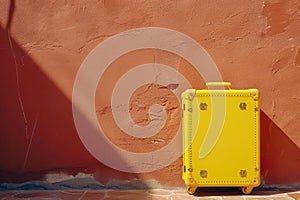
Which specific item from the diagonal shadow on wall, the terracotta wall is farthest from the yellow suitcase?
the diagonal shadow on wall

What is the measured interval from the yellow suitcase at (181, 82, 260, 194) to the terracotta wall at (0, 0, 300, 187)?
31cm

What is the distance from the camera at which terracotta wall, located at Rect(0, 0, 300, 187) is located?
12.7 feet

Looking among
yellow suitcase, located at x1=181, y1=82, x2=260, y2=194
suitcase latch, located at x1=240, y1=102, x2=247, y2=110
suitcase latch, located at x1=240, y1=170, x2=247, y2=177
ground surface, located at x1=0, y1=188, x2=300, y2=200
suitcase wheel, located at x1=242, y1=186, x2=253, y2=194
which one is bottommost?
ground surface, located at x1=0, y1=188, x2=300, y2=200

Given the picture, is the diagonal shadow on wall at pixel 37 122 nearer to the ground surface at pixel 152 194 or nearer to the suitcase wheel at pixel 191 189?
the ground surface at pixel 152 194

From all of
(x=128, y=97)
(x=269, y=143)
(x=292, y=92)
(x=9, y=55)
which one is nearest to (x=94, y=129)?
Result: (x=128, y=97)

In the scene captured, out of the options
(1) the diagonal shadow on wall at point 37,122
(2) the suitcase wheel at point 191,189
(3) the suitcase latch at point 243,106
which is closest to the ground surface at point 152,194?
(2) the suitcase wheel at point 191,189

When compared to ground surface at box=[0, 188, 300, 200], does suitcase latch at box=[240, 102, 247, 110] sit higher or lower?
higher

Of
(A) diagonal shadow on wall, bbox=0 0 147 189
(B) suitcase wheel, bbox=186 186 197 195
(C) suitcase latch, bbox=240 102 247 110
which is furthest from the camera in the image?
(A) diagonal shadow on wall, bbox=0 0 147 189

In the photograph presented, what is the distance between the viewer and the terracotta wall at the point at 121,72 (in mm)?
3857

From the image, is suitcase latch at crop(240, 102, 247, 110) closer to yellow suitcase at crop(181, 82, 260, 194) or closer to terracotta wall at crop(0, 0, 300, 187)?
yellow suitcase at crop(181, 82, 260, 194)

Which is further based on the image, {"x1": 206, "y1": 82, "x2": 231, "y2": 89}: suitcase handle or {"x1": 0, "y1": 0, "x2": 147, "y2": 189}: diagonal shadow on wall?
{"x1": 0, "y1": 0, "x2": 147, "y2": 189}: diagonal shadow on wall

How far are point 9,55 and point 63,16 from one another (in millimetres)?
706

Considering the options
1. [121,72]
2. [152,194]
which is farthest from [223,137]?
[121,72]

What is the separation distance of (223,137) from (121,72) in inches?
48.2
